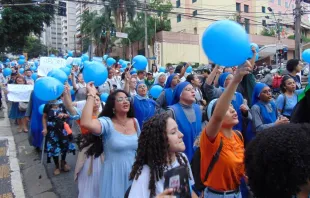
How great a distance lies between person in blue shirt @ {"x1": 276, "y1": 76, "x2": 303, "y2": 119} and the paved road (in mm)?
3321

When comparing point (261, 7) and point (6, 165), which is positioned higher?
point (261, 7)

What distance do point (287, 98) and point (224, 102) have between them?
3014 millimetres

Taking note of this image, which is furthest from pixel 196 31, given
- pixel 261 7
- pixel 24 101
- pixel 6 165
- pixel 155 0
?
pixel 6 165

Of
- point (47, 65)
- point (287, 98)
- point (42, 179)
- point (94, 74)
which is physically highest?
point (47, 65)

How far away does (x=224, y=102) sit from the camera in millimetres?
2195

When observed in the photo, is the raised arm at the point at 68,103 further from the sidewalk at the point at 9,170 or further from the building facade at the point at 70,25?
the building facade at the point at 70,25

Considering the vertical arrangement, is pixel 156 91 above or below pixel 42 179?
above

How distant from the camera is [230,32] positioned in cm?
214

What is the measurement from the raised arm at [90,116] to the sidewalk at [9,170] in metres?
2.64

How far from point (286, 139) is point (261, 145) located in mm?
106

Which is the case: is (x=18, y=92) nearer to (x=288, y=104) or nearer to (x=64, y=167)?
(x=64, y=167)

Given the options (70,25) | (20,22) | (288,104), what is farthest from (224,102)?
(70,25)

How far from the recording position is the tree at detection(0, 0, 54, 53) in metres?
22.0

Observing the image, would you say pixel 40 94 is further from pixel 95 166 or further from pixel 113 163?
pixel 113 163
